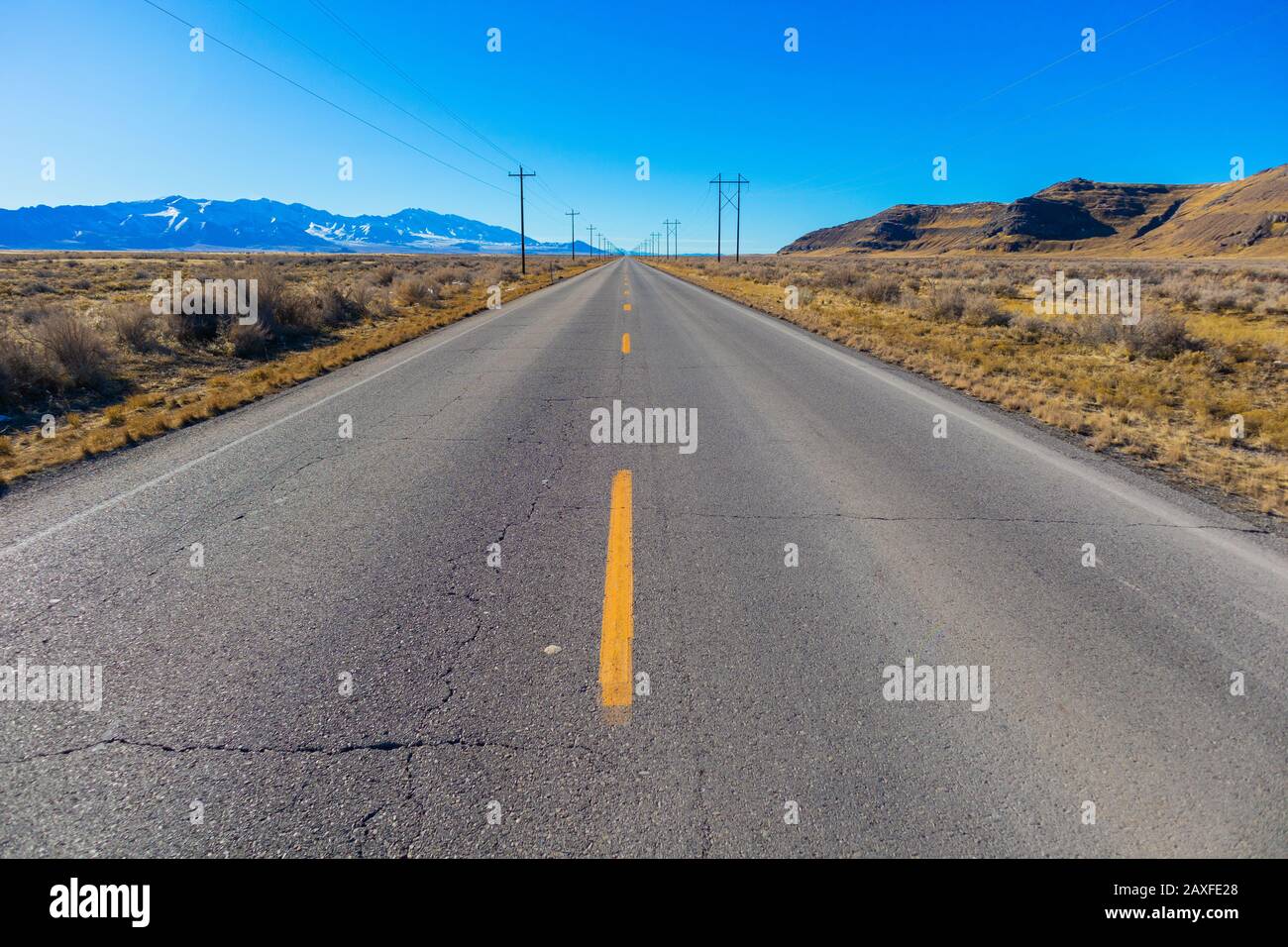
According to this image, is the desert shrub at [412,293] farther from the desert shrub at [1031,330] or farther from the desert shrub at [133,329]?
the desert shrub at [1031,330]

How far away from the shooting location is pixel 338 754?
253cm

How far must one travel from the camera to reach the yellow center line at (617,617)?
2.93 metres

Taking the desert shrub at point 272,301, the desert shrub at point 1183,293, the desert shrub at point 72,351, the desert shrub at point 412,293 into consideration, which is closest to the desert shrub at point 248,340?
the desert shrub at point 272,301

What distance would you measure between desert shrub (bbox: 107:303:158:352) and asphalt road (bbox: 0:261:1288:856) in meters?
8.01

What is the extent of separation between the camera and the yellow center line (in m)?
2.93

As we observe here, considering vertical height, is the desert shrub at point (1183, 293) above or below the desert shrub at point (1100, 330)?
above

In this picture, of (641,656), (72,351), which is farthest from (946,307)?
(72,351)

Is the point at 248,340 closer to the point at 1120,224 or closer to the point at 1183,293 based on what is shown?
the point at 1183,293

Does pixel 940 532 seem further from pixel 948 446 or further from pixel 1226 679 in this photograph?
pixel 948 446

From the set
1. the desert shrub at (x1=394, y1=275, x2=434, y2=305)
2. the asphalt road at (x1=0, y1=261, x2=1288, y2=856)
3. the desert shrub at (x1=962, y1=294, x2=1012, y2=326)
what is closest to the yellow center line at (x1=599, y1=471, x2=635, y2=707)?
the asphalt road at (x1=0, y1=261, x2=1288, y2=856)

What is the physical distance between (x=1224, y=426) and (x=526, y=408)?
8630 mm

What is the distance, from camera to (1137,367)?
41.3ft

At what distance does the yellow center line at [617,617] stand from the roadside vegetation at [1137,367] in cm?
512
